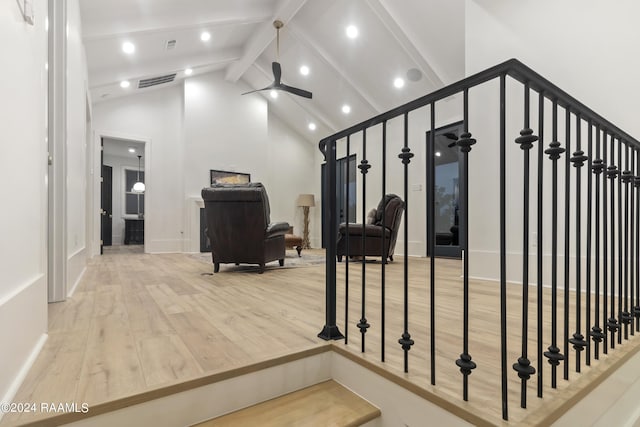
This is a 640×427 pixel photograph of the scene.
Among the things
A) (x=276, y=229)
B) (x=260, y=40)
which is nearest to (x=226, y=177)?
(x=260, y=40)

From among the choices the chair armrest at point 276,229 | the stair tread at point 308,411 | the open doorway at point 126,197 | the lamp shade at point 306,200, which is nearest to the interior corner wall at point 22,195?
the stair tread at point 308,411

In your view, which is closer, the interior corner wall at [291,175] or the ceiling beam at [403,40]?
the ceiling beam at [403,40]

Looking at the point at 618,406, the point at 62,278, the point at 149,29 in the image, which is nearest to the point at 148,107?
the point at 149,29

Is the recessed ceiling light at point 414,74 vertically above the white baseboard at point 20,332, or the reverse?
the recessed ceiling light at point 414,74

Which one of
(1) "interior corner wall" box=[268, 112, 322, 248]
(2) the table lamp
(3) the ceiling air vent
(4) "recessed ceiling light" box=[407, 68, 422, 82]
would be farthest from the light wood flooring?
(1) "interior corner wall" box=[268, 112, 322, 248]

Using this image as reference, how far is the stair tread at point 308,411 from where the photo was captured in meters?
1.08

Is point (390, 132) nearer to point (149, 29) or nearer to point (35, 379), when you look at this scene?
point (149, 29)

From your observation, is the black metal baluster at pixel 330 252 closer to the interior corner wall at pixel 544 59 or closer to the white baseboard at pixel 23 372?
the white baseboard at pixel 23 372

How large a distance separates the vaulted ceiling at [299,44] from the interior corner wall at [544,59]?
106cm

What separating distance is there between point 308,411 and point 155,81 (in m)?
6.83

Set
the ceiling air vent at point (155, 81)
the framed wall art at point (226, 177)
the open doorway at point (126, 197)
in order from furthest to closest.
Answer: the open doorway at point (126, 197)
the framed wall art at point (226, 177)
the ceiling air vent at point (155, 81)

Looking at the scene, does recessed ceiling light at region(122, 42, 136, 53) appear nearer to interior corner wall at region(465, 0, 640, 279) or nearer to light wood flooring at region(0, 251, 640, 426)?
light wood flooring at region(0, 251, 640, 426)

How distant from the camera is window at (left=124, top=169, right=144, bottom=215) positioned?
10.2 meters

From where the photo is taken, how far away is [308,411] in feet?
3.77
